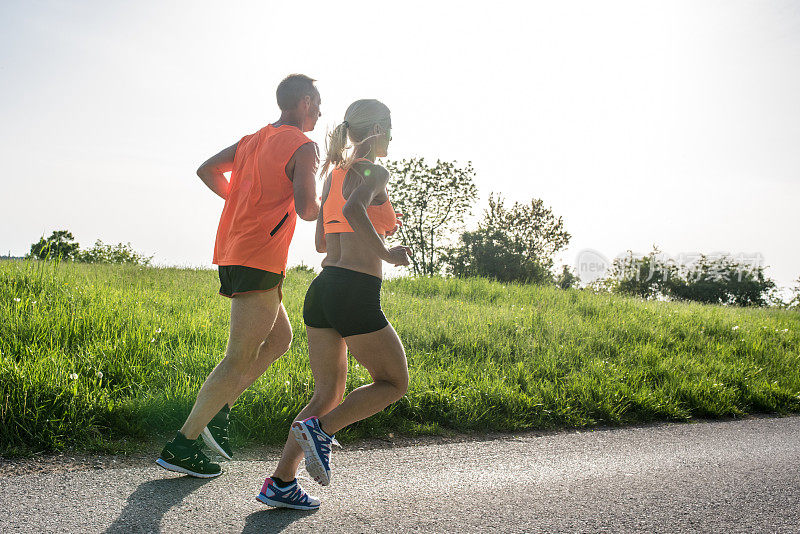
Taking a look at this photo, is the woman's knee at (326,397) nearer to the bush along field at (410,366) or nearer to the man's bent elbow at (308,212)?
the man's bent elbow at (308,212)

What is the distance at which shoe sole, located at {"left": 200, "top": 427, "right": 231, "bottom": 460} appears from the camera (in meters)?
3.30

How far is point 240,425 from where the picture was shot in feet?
13.6

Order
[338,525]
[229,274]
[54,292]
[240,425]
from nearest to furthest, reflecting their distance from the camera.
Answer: [338,525], [229,274], [240,425], [54,292]

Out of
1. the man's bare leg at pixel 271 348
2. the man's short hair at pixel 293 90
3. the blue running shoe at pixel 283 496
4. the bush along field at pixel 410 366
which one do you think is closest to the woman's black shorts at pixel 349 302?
the man's bare leg at pixel 271 348

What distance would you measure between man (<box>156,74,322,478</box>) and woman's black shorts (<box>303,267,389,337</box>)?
0.40 metres

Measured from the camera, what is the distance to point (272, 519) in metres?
2.72

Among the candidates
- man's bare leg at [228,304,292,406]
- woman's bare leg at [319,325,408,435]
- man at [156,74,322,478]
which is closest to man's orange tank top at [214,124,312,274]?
man at [156,74,322,478]

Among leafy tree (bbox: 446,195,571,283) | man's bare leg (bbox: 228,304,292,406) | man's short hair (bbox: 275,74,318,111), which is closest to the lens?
man's short hair (bbox: 275,74,318,111)

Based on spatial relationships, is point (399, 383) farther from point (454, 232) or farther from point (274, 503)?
point (454, 232)

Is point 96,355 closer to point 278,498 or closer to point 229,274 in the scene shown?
point 229,274

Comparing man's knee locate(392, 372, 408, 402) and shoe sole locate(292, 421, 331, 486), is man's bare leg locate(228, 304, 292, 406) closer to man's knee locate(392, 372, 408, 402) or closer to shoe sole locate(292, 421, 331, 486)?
shoe sole locate(292, 421, 331, 486)

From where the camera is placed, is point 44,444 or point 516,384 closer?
point 44,444

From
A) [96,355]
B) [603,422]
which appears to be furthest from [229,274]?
[603,422]

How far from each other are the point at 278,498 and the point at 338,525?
329mm
